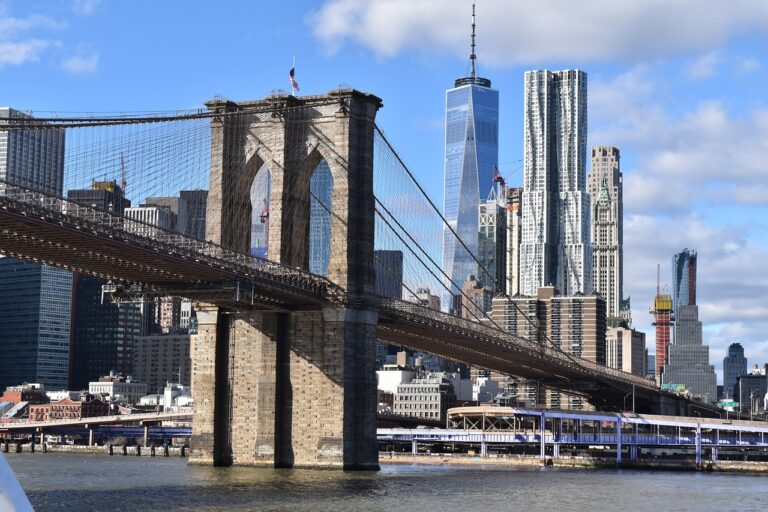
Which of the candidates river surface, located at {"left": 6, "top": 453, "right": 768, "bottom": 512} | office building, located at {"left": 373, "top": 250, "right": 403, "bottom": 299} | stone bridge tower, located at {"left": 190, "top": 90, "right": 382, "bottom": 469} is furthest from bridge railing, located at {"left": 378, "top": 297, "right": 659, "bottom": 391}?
river surface, located at {"left": 6, "top": 453, "right": 768, "bottom": 512}

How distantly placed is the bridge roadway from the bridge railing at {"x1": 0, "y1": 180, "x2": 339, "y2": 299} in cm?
5

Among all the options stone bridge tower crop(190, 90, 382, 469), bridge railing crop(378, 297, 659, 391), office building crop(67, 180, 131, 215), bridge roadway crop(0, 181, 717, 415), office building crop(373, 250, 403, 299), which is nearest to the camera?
bridge roadway crop(0, 181, 717, 415)

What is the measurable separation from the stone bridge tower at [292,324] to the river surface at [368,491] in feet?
8.85

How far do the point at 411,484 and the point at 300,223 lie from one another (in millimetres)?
18408

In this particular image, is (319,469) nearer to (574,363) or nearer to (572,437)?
(572,437)

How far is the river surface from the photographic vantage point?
1988 inches

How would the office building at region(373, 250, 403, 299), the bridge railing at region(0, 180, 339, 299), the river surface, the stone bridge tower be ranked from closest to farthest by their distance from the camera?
the river surface
the bridge railing at region(0, 180, 339, 299)
the stone bridge tower
the office building at region(373, 250, 403, 299)

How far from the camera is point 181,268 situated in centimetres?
6262

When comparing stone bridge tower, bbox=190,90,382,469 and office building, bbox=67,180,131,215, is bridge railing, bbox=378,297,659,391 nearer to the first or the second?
stone bridge tower, bbox=190,90,382,469

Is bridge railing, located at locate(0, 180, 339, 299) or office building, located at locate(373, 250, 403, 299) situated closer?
bridge railing, located at locate(0, 180, 339, 299)

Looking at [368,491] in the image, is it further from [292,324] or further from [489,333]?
[489,333]

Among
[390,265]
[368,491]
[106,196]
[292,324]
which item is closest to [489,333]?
[390,265]

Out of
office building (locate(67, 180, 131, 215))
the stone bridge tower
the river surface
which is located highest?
office building (locate(67, 180, 131, 215))

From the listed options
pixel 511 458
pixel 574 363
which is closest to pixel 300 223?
pixel 511 458
